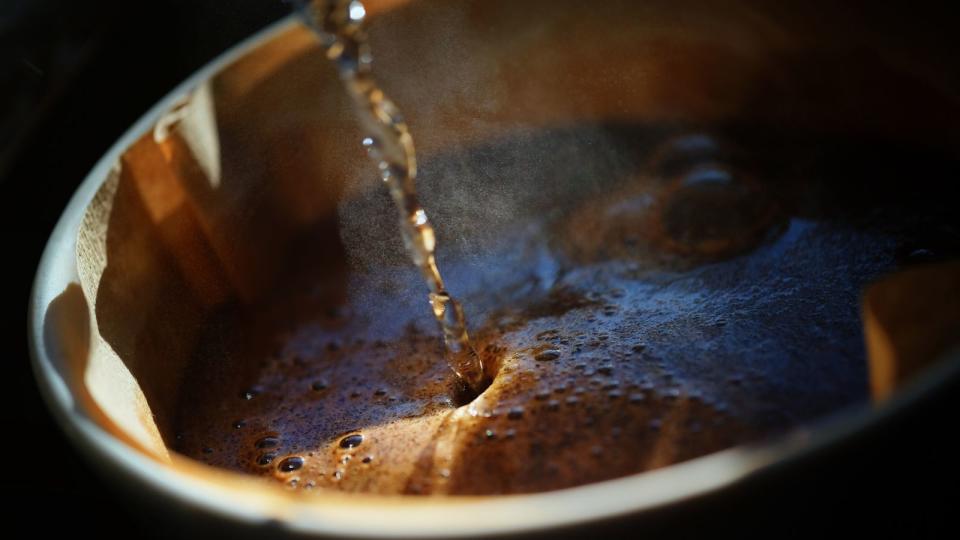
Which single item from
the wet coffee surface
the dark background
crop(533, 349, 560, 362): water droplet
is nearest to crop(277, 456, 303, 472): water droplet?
the wet coffee surface

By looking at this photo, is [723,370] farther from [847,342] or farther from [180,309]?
[180,309]

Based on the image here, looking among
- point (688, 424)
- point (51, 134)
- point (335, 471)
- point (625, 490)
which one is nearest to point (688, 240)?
point (688, 424)

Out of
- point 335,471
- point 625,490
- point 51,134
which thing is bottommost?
point 335,471

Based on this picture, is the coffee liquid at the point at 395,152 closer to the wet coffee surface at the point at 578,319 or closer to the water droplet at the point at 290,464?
the wet coffee surface at the point at 578,319

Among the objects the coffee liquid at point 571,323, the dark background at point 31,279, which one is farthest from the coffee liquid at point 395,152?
the dark background at point 31,279

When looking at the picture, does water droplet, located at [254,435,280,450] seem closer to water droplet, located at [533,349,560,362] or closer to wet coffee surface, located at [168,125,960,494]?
wet coffee surface, located at [168,125,960,494]

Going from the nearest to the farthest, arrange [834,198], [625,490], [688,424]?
[625,490] < [688,424] < [834,198]

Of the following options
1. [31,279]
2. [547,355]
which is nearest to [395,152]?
[547,355]

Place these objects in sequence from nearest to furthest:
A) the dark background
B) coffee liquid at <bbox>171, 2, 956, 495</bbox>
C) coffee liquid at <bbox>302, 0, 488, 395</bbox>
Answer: the dark background, coffee liquid at <bbox>171, 2, 956, 495</bbox>, coffee liquid at <bbox>302, 0, 488, 395</bbox>
